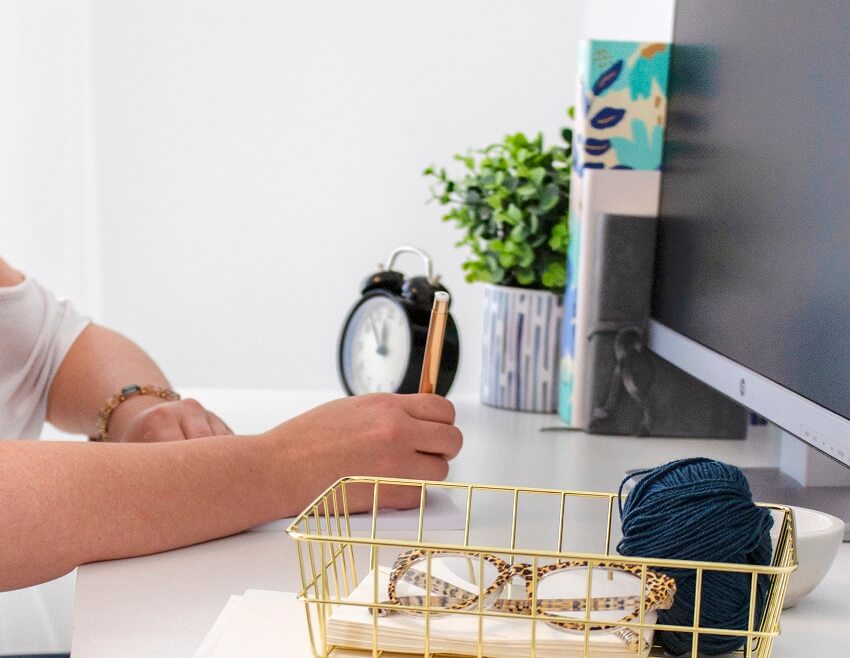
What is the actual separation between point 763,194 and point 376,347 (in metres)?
0.57

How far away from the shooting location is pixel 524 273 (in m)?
1.34

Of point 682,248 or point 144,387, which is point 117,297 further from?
point 682,248

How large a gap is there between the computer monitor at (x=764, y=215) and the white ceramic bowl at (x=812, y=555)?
93mm

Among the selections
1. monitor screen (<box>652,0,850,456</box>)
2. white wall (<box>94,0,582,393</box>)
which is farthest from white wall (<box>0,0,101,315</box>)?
monitor screen (<box>652,0,850,456</box>)

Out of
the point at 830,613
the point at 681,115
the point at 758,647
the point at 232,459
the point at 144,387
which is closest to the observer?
the point at 758,647

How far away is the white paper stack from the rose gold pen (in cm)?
28

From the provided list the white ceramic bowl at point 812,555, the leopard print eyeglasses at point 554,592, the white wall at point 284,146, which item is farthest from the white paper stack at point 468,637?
the white wall at point 284,146

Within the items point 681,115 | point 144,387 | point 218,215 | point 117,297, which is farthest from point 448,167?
point 144,387

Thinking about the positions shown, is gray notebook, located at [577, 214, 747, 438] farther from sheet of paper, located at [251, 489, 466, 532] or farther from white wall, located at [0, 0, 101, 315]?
white wall, located at [0, 0, 101, 315]

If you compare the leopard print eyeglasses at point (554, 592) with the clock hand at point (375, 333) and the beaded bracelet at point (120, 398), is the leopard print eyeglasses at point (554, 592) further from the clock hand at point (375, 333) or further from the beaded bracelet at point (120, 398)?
the clock hand at point (375, 333)

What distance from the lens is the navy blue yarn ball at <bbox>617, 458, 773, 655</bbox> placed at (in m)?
0.47

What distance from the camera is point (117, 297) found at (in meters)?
2.42

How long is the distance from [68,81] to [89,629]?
2.02 m

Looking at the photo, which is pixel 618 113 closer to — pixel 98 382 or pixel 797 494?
pixel 797 494
